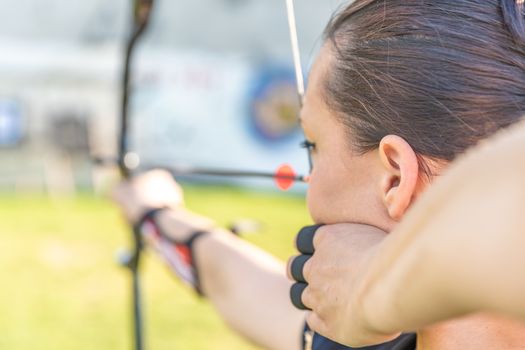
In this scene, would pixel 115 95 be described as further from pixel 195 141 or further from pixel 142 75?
pixel 195 141

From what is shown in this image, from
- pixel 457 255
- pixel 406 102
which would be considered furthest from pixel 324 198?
pixel 457 255

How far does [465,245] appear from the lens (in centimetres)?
41

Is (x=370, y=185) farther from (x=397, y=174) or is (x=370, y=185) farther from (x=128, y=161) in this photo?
(x=128, y=161)

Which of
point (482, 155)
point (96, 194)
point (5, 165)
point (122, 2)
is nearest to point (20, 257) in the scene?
point (96, 194)

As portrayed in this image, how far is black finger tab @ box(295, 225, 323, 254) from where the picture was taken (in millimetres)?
769

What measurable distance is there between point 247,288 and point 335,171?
582 mm

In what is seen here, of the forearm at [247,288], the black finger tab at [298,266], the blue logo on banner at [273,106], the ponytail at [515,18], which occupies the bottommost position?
the blue logo on banner at [273,106]

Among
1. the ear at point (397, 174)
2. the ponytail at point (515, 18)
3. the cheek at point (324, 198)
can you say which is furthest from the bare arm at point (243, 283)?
the ponytail at point (515, 18)

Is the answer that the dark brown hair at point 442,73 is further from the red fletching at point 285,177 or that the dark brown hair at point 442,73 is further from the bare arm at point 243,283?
the bare arm at point 243,283

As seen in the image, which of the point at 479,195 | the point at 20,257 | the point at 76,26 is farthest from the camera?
the point at 76,26

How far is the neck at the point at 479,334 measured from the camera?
0.76 meters

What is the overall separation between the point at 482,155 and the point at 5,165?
29.2 ft

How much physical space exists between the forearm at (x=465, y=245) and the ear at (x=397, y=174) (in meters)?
0.24

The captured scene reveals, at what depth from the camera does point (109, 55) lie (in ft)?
29.9
